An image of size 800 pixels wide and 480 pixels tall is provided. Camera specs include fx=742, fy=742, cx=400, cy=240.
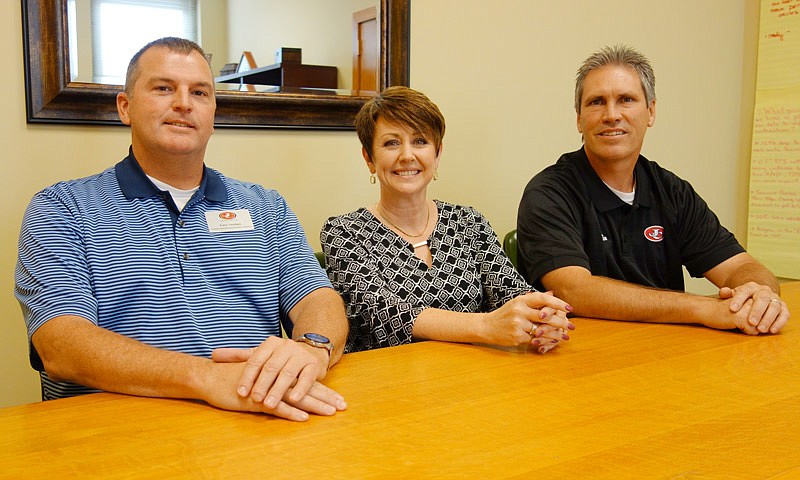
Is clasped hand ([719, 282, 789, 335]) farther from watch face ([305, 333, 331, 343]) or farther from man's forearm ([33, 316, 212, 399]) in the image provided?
man's forearm ([33, 316, 212, 399])

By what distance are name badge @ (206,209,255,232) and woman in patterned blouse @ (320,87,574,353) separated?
24 cm

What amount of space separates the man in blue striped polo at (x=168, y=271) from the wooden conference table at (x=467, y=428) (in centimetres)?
10

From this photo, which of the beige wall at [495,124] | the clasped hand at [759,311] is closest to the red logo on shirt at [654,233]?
the clasped hand at [759,311]

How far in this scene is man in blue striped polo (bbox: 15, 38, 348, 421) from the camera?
141 centimetres

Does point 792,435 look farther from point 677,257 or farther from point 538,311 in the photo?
point 677,257

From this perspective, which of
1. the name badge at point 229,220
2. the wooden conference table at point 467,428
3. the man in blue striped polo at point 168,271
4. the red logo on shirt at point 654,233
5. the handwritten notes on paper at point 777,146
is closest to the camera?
the wooden conference table at point 467,428

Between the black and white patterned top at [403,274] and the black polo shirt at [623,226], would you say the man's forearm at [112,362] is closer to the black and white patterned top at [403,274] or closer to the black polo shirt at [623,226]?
the black and white patterned top at [403,274]

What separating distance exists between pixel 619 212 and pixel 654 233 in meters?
0.16

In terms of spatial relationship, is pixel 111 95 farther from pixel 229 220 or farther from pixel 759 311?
pixel 759 311

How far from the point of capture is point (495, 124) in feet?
10.2

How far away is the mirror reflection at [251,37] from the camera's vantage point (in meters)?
2.20

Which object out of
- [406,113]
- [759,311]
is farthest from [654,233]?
[406,113]

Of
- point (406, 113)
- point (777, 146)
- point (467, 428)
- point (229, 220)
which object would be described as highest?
point (406, 113)

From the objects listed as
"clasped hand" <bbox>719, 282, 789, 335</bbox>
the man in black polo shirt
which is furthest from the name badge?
"clasped hand" <bbox>719, 282, 789, 335</bbox>
